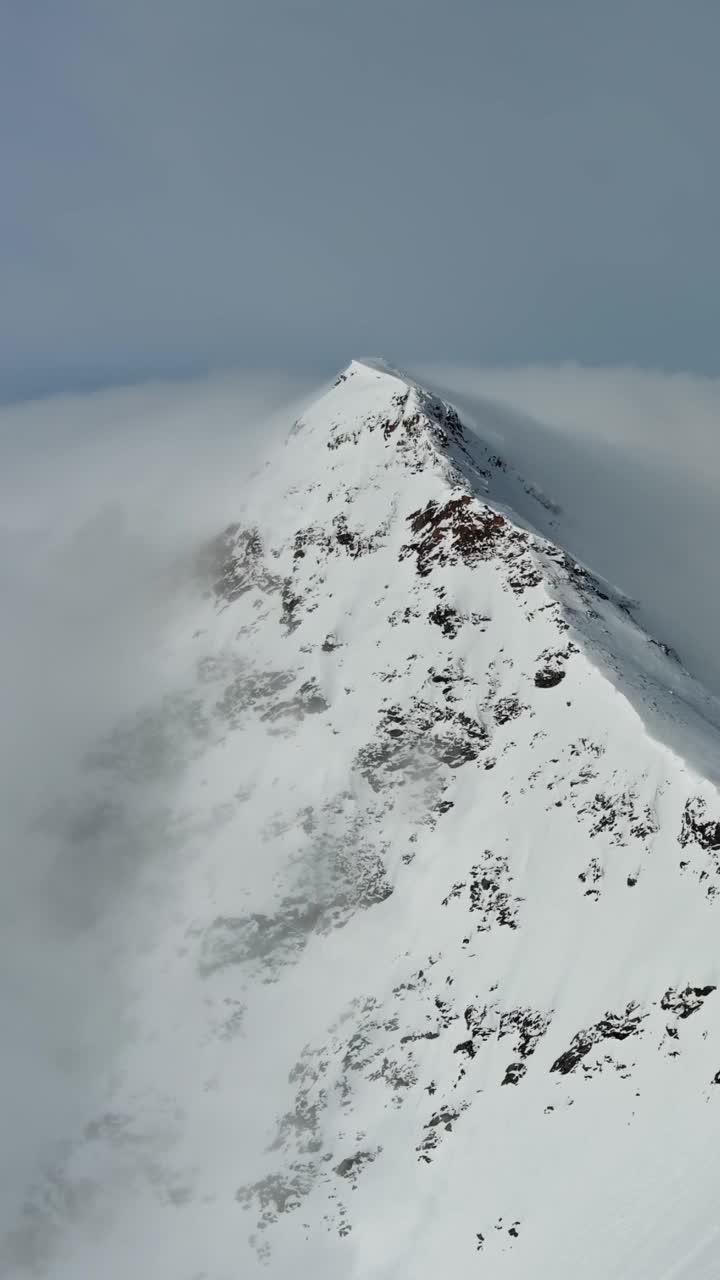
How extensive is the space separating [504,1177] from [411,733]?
38861 millimetres

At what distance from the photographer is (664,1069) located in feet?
215

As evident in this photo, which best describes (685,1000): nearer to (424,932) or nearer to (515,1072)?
(515,1072)

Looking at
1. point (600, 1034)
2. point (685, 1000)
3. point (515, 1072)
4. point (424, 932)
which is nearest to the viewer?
point (685, 1000)

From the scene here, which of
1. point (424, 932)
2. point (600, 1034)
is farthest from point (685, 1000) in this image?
point (424, 932)

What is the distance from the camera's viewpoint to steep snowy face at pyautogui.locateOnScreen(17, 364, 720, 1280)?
2665 inches

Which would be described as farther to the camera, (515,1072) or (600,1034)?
(515,1072)

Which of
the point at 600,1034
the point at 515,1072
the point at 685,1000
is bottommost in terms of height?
the point at 685,1000

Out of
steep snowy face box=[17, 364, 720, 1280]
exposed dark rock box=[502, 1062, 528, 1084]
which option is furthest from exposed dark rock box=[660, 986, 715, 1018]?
exposed dark rock box=[502, 1062, 528, 1084]

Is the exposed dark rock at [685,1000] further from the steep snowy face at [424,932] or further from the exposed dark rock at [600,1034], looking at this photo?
the exposed dark rock at [600,1034]

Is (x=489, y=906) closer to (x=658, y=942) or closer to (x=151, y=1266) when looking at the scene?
(x=658, y=942)

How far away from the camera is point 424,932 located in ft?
295

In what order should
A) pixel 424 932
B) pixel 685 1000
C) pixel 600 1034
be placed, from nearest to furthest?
pixel 685 1000 < pixel 600 1034 < pixel 424 932

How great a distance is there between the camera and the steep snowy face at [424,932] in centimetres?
6769

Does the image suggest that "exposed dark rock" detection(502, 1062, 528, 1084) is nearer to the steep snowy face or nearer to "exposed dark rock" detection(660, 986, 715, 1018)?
the steep snowy face
